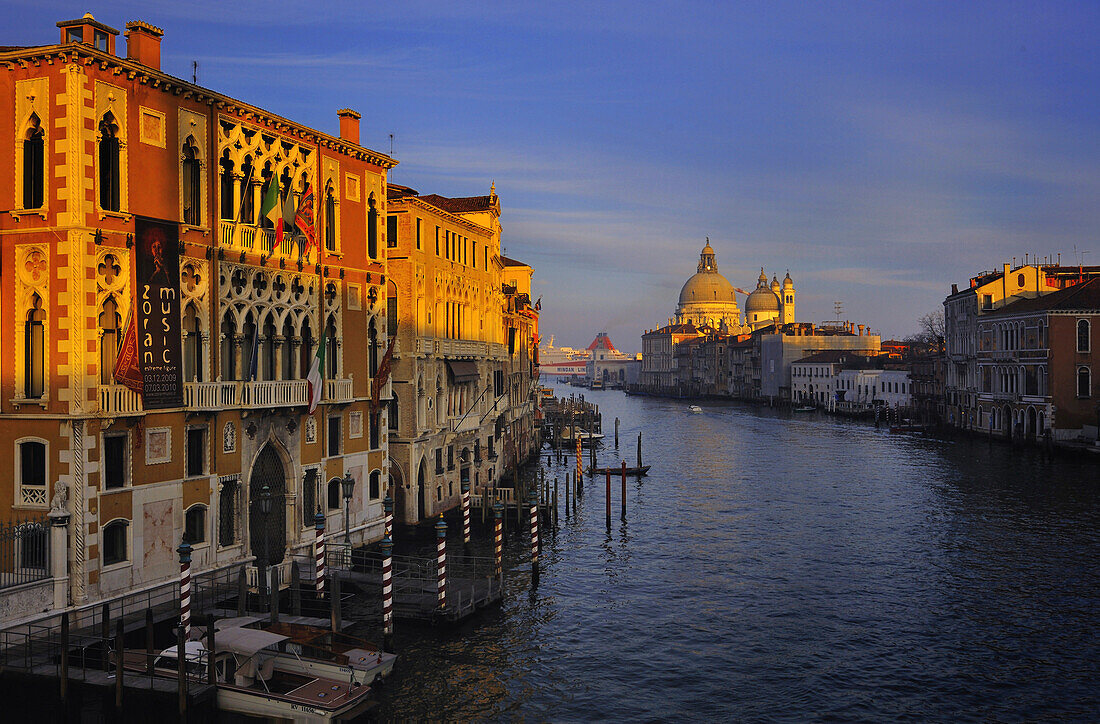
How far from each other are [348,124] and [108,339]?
1229cm

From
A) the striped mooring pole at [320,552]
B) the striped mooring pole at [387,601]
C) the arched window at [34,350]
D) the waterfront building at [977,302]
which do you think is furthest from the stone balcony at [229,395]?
the waterfront building at [977,302]

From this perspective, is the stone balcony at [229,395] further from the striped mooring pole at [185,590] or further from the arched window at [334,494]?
the striped mooring pole at [185,590]

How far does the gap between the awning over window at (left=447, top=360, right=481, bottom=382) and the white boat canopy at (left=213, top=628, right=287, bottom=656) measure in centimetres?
2046

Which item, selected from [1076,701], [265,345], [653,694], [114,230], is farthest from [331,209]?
[1076,701]

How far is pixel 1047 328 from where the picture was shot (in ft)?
209

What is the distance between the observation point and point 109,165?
20484 mm

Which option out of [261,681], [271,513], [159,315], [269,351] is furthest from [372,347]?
[261,681]

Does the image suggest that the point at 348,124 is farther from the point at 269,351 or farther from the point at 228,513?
the point at 228,513

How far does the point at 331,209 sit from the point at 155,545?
11.5 metres

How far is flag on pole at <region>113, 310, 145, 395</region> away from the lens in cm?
1994

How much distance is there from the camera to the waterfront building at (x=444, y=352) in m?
34.4

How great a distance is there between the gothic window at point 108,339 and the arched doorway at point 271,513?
5.46m

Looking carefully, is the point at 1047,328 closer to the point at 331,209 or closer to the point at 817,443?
the point at 817,443

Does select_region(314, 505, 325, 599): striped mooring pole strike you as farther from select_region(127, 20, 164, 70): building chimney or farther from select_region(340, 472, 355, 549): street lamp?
select_region(127, 20, 164, 70): building chimney
